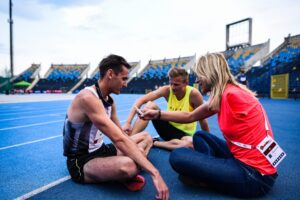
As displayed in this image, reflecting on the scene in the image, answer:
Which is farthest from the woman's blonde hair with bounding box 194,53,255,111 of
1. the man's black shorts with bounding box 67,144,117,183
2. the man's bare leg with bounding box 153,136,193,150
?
the man's bare leg with bounding box 153,136,193,150

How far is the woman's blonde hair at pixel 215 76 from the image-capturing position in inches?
81.4

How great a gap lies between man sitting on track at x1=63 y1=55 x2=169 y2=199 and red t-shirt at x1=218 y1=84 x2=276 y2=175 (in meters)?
0.86

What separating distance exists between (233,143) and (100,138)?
4.76 feet

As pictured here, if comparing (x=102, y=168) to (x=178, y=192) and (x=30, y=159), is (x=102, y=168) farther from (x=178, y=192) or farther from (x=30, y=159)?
(x=30, y=159)

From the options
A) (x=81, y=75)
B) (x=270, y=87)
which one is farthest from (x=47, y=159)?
(x=81, y=75)

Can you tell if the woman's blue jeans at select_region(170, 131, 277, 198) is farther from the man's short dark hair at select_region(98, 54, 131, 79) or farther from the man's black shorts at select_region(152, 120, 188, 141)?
the man's black shorts at select_region(152, 120, 188, 141)

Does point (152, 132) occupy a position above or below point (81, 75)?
below

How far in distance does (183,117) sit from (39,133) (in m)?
4.27

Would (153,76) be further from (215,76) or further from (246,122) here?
(246,122)

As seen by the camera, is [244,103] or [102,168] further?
[102,168]

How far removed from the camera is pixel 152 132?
5801 millimetres

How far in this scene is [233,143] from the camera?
2061mm

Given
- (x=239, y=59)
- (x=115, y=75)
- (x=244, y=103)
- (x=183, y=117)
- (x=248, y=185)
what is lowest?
(x=248, y=185)

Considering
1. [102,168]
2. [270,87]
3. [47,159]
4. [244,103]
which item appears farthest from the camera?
[270,87]
